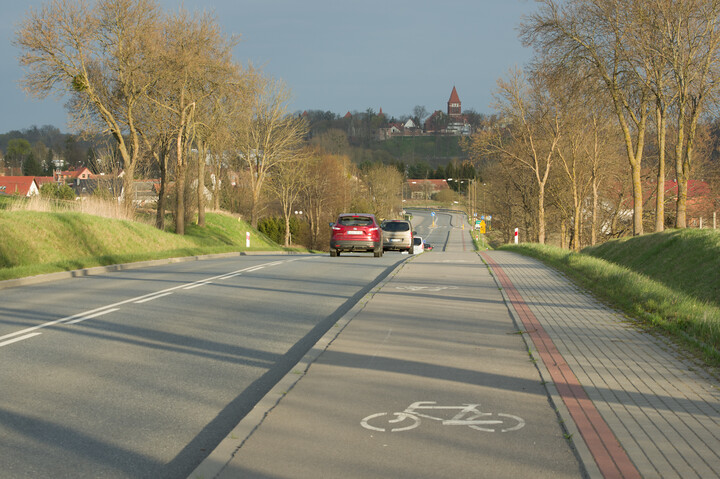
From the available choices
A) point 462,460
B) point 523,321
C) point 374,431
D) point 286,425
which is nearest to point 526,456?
point 462,460

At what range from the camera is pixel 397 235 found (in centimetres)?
3359

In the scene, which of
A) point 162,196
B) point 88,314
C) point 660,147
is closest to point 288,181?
point 162,196

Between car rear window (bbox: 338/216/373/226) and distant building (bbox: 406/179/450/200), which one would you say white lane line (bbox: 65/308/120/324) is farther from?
distant building (bbox: 406/179/450/200)

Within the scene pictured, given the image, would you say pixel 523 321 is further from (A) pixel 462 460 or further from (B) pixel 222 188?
(B) pixel 222 188

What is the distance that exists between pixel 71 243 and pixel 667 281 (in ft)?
60.5

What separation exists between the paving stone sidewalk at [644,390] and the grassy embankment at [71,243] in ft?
42.4

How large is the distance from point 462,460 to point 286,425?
4.52ft

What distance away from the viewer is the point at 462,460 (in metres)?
4.55

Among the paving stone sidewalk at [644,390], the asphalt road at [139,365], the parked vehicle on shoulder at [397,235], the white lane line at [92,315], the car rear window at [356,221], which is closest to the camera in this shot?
the paving stone sidewalk at [644,390]

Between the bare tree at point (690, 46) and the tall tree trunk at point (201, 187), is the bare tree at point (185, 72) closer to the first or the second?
the tall tree trunk at point (201, 187)

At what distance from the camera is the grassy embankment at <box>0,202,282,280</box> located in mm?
20016

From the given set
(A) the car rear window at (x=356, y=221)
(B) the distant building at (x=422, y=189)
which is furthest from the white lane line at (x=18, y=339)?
(B) the distant building at (x=422, y=189)

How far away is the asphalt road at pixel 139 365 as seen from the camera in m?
4.88

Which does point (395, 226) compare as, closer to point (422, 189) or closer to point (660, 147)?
point (660, 147)
